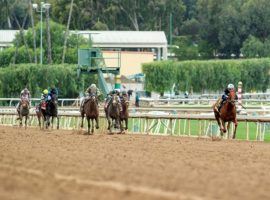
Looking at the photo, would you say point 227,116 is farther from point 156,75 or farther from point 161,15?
point 161,15

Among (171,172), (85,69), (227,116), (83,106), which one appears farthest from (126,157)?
(85,69)

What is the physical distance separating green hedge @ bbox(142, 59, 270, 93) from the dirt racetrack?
59.2 meters

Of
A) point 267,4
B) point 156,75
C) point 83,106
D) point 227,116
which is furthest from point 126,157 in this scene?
point 267,4

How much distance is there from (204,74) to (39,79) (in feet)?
50.6

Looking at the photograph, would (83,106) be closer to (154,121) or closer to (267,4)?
(154,121)

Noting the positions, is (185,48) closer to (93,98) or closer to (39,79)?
(39,79)

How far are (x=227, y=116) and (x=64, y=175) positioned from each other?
18057mm

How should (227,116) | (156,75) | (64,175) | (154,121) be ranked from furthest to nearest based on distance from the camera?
(156,75) → (154,121) → (227,116) → (64,175)

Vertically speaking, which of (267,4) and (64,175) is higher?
(267,4)

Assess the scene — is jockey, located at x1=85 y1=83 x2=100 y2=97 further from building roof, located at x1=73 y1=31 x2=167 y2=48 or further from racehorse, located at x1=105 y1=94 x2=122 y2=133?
building roof, located at x1=73 y1=31 x2=167 y2=48

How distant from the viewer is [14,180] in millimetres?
14320

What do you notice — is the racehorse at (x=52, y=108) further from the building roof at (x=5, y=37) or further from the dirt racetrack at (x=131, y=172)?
the building roof at (x=5, y=37)

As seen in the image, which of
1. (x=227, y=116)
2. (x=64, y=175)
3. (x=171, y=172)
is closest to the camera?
(x=64, y=175)

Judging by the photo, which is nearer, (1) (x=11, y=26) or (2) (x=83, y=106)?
(2) (x=83, y=106)
